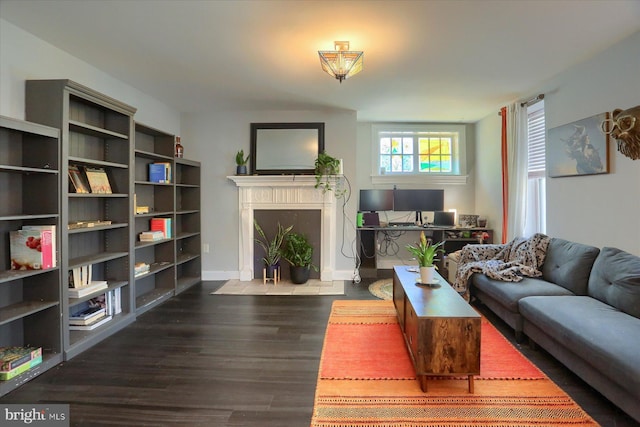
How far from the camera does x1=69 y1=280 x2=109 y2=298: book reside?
2664mm

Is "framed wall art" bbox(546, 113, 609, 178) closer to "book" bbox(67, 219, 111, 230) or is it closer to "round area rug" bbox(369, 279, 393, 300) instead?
"round area rug" bbox(369, 279, 393, 300)

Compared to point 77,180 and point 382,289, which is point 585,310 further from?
point 77,180

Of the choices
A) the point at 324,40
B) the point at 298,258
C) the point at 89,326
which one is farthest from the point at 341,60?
the point at 89,326

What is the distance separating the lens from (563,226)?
3377 mm

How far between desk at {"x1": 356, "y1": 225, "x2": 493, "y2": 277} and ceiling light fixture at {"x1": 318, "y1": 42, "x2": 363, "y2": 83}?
2.64 m

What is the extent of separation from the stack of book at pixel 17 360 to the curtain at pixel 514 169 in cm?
473

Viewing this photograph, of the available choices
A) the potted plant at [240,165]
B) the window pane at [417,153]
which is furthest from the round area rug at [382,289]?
the potted plant at [240,165]

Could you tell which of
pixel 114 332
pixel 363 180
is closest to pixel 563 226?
pixel 363 180

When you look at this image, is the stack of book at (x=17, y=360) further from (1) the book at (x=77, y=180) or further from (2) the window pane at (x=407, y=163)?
(2) the window pane at (x=407, y=163)

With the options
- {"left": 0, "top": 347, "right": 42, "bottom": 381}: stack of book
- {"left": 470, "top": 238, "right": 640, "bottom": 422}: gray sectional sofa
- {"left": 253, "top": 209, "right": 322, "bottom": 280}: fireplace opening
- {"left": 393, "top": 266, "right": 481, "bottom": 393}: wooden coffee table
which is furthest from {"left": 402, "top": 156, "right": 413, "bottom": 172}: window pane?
{"left": 0, "top": 347, "right": 42, "bottom": 381}: stack of book

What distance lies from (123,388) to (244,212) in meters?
2.94

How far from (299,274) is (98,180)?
259 centimetres

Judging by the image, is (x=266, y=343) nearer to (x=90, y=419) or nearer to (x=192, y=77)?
(x=90, y=419)

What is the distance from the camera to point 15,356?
215cm
